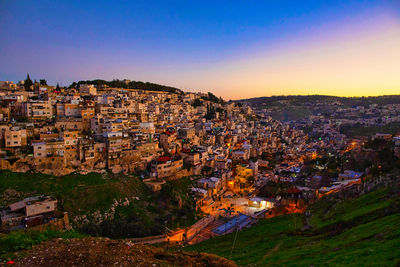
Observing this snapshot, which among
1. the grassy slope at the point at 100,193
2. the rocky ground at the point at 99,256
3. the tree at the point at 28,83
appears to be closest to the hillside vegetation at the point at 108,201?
the grassy slope at the point at 100,193

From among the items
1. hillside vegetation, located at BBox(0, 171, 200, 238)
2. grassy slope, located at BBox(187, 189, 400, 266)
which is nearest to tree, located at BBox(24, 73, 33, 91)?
hillside vegetation, located at BBox(0, 171, 200, 238)

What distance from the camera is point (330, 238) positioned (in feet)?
49.9

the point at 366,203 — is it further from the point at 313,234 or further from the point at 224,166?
the point at 224,166

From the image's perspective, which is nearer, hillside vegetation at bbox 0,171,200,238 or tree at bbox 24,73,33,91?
hillside vegetation at bbox 0,171,200,238

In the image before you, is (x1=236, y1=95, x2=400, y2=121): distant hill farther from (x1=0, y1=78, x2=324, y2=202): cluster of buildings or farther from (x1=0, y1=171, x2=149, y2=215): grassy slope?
(x1=0, y1=171, x2=149, y2=215): grassy slope

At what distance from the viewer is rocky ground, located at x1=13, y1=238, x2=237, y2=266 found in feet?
19.8

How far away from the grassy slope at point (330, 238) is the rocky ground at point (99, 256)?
21.6 feet

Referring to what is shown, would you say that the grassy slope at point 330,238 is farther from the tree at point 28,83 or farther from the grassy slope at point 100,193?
the tree at point 28,83

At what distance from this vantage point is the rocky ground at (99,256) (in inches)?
237

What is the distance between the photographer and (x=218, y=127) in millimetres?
57219

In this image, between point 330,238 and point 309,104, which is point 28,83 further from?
point 309,104

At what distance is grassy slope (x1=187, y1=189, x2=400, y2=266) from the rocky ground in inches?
259

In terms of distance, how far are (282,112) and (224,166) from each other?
11282cm

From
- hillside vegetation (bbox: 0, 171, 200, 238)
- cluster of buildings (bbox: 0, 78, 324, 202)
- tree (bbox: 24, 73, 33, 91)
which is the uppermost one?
tree (bbox: 24, 73, 33, 91)
